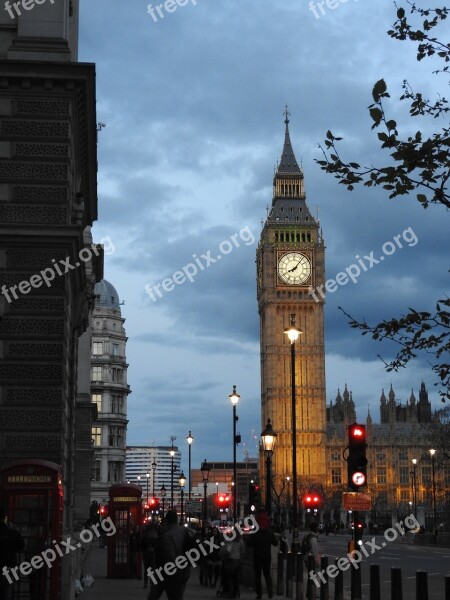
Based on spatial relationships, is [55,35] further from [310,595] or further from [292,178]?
[292,178]

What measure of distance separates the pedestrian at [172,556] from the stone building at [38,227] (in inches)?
197

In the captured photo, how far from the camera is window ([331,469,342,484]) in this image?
582 feet

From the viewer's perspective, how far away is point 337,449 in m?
182

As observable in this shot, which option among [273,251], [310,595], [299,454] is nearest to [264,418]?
[299,454]

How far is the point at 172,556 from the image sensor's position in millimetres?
17656

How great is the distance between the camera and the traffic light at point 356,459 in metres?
21.4

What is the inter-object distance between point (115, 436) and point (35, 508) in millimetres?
89435

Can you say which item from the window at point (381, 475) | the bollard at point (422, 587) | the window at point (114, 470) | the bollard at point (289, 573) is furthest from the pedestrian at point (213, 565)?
the window at point (381, 475)

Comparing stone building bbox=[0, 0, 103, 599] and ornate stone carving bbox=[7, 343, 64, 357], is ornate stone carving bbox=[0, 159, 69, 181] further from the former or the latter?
ornate stone carving bbox=[7, 343, 64, 357]

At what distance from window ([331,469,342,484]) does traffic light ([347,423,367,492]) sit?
15831 cm

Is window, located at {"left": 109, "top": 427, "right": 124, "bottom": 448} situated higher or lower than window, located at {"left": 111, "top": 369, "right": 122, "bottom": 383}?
lower

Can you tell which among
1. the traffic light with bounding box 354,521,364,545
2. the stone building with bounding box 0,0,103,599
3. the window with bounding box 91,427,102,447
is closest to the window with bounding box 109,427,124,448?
the window with bounding box 91,427,102,447

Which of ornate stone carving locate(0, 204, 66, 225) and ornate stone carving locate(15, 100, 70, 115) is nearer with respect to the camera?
ornate stone carving locate(0, 204, 66, 225)

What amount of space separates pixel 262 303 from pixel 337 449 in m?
28.7
